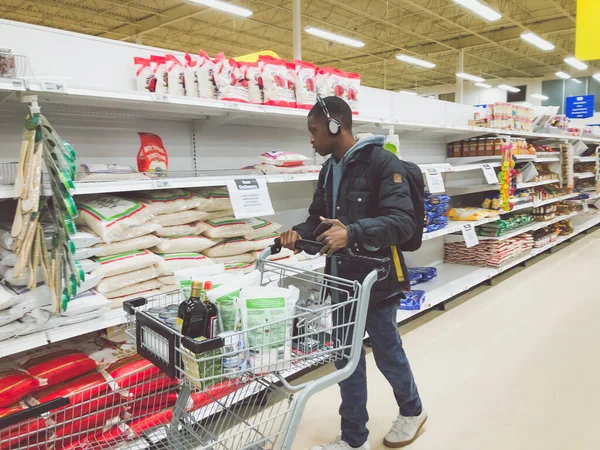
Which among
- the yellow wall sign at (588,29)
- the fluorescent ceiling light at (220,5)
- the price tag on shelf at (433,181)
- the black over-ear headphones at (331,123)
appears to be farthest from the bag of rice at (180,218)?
the fluorescent ceiling light at (220,5)

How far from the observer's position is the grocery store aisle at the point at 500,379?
7.70ft

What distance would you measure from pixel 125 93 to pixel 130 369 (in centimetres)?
122

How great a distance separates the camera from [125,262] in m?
2.13

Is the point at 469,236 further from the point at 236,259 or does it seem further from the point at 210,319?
the point at 210,319

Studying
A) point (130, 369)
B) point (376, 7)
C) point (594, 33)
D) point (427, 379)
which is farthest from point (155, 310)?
point (376, 7)

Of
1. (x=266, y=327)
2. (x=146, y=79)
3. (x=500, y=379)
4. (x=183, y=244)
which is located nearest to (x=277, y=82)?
(x=146, y=79)

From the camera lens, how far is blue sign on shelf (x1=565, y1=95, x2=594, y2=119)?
13367 millimetres

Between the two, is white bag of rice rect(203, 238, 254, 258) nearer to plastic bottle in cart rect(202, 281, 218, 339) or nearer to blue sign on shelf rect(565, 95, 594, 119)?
plastic bottle in cart rect(202, 281, 218, 339)

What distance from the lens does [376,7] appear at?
43.4 ft

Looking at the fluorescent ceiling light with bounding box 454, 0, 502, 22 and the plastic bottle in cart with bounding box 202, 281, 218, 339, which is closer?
the plastic bottle in cart with bounding box 202, 281, 218, 339

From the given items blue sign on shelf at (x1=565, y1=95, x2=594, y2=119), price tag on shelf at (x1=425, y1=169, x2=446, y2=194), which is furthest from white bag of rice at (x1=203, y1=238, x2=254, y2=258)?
blue sign on shelf at (x1=565, y1=95, x2=594, y2=119)

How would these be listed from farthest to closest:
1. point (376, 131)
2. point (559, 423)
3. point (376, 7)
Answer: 1. point (376, 7)
2. point (376, 131)
3. point (559, 423)

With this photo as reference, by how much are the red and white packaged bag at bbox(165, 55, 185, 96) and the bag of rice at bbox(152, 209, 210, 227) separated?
62cm

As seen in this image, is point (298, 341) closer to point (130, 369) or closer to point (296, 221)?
point (130, 369)
